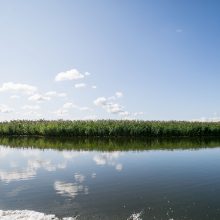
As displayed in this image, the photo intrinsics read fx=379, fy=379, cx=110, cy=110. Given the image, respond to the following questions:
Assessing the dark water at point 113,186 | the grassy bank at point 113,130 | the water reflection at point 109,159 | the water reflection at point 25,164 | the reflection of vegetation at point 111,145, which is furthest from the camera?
the grassy bank at point 113,130

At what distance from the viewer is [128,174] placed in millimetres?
21328

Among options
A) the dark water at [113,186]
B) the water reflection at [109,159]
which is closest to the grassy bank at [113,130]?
the water reflection at [109,159]

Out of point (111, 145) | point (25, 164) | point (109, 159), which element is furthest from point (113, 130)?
point (25, 164)

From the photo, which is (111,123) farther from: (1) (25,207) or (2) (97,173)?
(1) (25,207)

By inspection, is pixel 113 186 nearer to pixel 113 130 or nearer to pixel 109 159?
pixel 109 159

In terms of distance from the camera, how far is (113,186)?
17969mm

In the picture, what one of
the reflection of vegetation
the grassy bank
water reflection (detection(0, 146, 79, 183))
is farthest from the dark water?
the grassy bank

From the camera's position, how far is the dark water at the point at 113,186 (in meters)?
13.7

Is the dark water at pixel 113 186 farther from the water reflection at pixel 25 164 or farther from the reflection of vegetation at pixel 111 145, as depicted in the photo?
the reflection of vegetation at pixel 111 145

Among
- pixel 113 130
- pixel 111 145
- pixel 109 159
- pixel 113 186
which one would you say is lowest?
pixel 113 186

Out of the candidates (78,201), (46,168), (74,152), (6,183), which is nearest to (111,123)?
(74,152)

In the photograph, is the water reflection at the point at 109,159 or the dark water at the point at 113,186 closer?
the dark water at the point at 113,186

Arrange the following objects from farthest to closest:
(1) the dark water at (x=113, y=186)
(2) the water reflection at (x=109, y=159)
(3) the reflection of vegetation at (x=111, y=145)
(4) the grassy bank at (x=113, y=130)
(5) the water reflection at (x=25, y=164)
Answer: (4) the grassy bank at (x=113, y=130) → (3) the reflection of vegetation at (x=111, y=145) → (2) the water reflection at (x=109, y=159) → (5) the water reflection at (x=25, y=164) → (1) the dark water at (x=113, y=186)

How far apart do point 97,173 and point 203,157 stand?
11.5 meters
